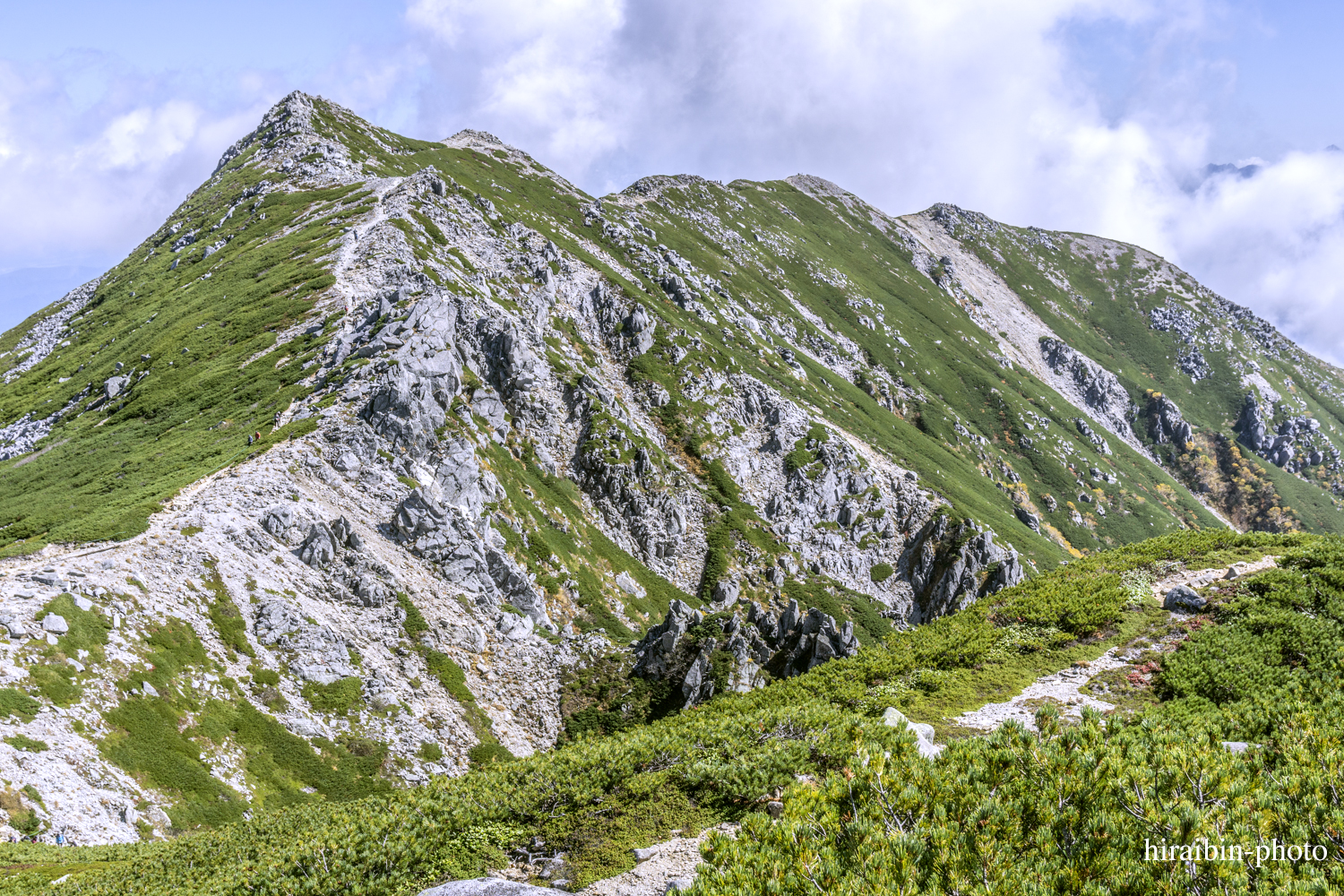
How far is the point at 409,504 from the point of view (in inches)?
2138

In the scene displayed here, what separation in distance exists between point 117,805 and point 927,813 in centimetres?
3515

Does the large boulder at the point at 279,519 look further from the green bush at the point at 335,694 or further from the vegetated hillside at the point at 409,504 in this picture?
the green bush at the point at 335,694

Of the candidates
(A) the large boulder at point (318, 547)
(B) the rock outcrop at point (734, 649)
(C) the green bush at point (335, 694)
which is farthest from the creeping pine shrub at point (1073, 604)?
(A) the large boulder at point (318, 547)

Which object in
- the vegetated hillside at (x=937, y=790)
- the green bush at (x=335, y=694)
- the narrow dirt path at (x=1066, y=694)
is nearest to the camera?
the vegetated hillside at (x=937, y=790)

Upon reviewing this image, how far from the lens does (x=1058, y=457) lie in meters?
175

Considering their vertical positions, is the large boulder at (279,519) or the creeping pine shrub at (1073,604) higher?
the large boulder at (279,519)

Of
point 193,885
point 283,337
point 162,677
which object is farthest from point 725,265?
point 193,885

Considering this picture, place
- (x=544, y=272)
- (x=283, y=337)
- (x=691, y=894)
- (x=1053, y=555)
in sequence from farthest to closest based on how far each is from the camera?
(x=1053, y=555)
(x=544, y=272)
(x=283, y=337)
(x=691, y=894)

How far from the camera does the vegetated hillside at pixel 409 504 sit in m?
33.1

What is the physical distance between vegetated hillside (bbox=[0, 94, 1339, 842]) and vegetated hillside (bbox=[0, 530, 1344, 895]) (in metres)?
3.77

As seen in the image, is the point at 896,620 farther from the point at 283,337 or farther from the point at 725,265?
the point at 725,265

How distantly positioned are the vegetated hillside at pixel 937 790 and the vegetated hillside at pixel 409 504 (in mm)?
3772

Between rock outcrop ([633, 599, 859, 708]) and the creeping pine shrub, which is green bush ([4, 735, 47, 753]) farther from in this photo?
the creeping pine shrub

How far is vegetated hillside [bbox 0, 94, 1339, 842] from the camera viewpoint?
33125 millimetres
